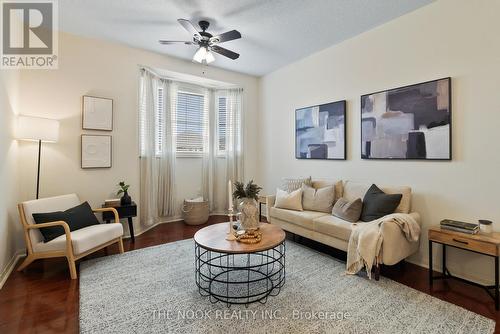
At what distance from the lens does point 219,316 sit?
6.25ft

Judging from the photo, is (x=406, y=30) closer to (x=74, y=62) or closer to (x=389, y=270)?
(x=389, y=270)

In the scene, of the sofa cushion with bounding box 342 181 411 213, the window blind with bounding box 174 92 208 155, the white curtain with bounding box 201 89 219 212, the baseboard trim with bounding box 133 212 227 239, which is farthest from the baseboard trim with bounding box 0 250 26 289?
the sofa cushion with bounding box 342 181 411 213

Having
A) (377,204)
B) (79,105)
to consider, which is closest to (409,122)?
(377,204)

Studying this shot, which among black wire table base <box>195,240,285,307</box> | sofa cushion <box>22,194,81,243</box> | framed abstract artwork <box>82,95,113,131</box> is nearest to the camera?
black wire table base <box>195,240,285,307</box>

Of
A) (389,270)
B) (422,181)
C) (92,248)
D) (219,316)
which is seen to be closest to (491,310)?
(389,270)

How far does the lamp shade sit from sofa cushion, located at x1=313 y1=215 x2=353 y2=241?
3.43 metres

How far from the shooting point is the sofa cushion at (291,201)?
355 cm

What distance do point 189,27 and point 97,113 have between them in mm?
1890

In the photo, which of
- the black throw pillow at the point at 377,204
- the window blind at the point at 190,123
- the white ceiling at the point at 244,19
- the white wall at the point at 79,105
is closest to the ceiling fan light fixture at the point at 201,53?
the white ceiling at the point at 244,19

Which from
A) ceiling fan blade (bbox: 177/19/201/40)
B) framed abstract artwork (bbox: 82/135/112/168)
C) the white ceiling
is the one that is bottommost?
framed abstract artwork (bbox: 82/135/112/168)

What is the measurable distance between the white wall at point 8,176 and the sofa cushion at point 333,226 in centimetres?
337

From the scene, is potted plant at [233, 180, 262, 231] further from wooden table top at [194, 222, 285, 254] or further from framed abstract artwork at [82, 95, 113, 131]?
framed abstract artwork at [82, 95, 113, 131]

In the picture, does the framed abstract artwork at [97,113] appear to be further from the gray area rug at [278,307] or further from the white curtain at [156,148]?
the gray area rug at [278,307]

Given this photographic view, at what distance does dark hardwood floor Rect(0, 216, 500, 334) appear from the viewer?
6.01 ft
